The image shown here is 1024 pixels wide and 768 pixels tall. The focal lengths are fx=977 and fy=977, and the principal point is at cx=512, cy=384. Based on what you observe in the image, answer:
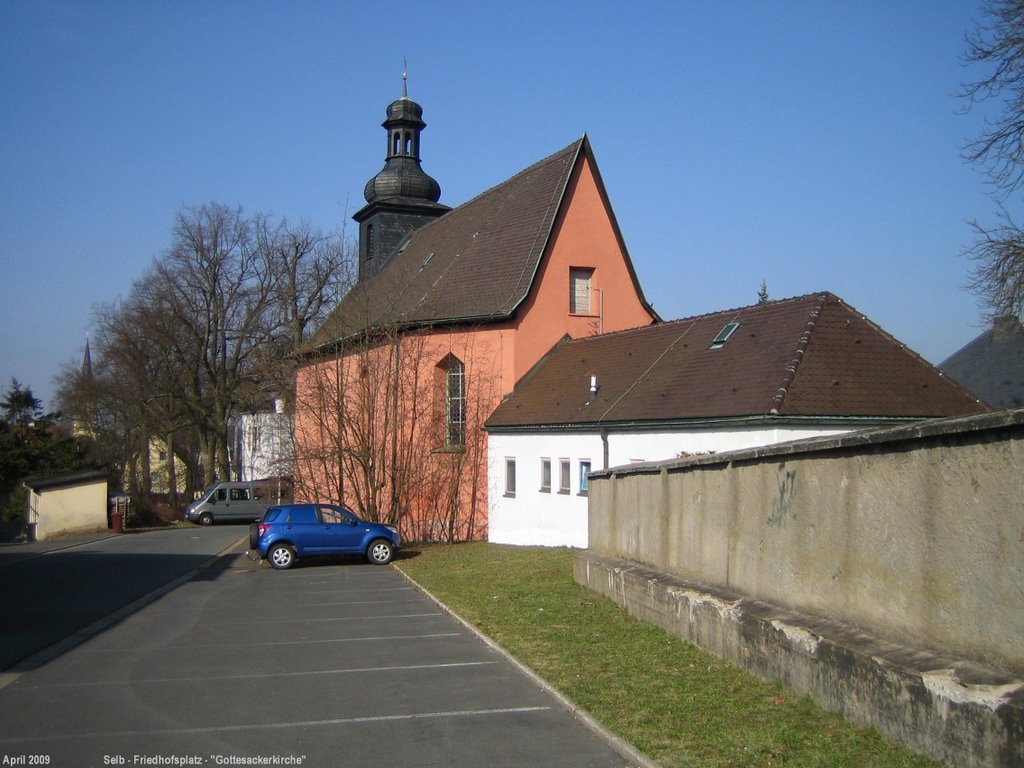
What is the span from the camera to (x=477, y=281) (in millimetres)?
32281

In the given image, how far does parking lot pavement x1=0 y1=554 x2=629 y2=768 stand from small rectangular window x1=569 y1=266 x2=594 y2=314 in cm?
1825

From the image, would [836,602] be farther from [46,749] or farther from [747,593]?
[46,749]

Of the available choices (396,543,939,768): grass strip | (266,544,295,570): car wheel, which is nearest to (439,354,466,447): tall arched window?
(266,544,295,570): car wheel

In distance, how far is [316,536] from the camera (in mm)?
23516

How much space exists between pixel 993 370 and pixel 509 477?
23.7 metres

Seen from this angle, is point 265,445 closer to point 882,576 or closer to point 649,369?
point 649,369

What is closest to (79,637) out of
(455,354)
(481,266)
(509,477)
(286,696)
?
(286,696)

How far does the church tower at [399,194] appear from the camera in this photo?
146ft

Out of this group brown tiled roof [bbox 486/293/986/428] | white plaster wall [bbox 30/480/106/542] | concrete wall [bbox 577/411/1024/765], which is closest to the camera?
concrete wall [bbox 577/411/1024/765]

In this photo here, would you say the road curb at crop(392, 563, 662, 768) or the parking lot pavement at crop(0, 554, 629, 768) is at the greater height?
the road curb at crop(392, 563, 662, 768)

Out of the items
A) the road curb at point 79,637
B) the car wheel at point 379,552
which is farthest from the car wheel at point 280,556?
the road curb at point 79,637

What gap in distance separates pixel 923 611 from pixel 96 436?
5543 cm

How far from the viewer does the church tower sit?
146 ft

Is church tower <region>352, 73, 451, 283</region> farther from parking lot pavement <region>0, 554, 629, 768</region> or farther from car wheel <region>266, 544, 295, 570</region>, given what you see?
parking lot pavement <region>0, 554, 629, 768</region>
